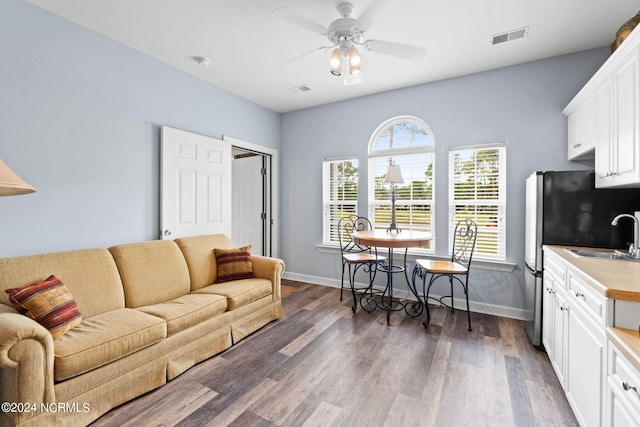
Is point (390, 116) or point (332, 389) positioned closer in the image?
point (332, 389)

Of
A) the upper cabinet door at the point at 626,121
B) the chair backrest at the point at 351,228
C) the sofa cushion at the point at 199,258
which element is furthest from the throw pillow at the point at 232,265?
the upper cabinet door at the point at 626,121

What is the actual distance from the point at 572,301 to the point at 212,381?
8.04ft

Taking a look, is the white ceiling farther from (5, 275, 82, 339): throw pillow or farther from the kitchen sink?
(5, 275, 82, 339): throw pillow

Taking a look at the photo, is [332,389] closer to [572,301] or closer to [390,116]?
[572,301]

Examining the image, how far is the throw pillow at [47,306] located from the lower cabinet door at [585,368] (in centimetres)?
292

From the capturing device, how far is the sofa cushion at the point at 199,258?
118 inches

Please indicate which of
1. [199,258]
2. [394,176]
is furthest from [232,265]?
[394,176]

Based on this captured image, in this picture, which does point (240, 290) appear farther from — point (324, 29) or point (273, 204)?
point (324, 29)

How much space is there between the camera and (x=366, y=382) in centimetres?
211

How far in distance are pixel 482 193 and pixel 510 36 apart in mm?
1626

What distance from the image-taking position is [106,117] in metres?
2.73

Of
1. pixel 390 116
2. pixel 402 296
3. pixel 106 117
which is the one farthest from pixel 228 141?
pixel 402 296

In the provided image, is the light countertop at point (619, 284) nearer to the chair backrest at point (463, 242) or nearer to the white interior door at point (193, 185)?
the chair backrest at point (463, 242)

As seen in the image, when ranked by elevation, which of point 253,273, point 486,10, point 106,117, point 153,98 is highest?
point 486,10
